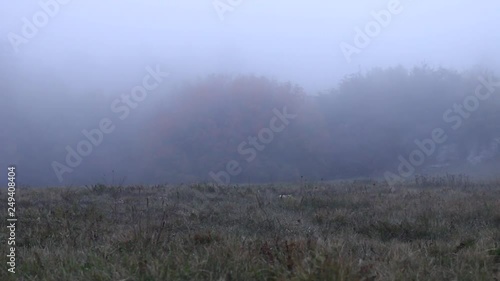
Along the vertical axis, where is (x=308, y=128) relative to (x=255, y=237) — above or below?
above

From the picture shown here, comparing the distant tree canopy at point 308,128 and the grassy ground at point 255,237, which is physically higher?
the distant tree canopy at point 308,128

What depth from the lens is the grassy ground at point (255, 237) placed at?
4355mm

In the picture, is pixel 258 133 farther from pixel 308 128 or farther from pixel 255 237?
pixel 255 237

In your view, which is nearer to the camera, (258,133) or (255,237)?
(255,237)

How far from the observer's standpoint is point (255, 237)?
6.16 meters

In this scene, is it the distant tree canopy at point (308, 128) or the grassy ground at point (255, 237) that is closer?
the grassy ground at point (255, 237)

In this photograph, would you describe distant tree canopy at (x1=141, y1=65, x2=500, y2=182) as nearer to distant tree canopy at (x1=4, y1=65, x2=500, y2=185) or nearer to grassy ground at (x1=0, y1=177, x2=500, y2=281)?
distant tree canopy at (x1=4, y1=65, x2=500, y2=185)

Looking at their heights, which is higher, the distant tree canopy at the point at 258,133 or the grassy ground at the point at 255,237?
the distant tree canopy at the point at 258,133

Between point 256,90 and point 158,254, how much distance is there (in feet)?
124

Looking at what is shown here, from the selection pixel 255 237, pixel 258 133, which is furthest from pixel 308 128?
pixel 255 237

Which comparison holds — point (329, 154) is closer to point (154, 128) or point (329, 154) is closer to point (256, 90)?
point (256, 90)

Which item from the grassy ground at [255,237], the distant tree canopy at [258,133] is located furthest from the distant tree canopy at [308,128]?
the grassy ground at [255,237]

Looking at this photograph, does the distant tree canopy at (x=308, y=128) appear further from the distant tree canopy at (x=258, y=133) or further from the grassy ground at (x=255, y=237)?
the grassy ground at (x=255, y=237)

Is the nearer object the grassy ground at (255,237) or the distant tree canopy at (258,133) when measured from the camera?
the grassy ground at (255,237)
